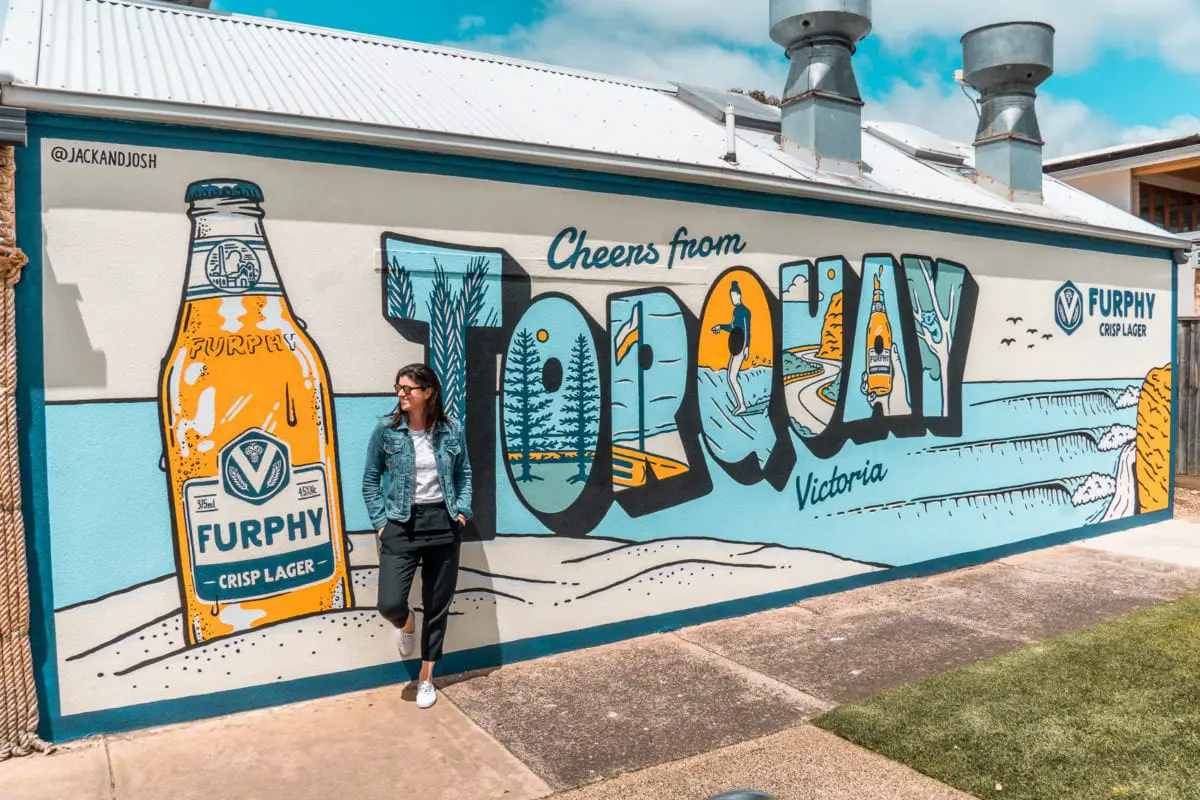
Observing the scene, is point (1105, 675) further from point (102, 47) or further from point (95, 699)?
point (102, 47)

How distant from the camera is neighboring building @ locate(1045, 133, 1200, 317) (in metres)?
16.7

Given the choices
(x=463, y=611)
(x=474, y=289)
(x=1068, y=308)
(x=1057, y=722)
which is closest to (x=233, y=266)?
(x=474, y=289)

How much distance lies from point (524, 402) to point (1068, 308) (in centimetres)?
606

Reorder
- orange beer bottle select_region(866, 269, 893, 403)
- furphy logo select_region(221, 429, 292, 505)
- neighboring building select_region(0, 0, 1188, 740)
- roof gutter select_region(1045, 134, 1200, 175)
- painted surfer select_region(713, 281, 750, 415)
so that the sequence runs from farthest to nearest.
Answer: roof gutter select_region(1045, 134, 1200, 175), orange beer bottle select_region(866, 269, 893, 403), painted surfer select_region(713, 281, 750, 415), furphy logo select_region(221, 429, 292, 505), neighboring building select_region(0, 0, 1188, 740)

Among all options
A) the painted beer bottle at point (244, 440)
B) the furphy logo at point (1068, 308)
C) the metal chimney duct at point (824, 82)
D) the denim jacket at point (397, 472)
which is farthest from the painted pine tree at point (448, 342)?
the furphy logo at point (1068, 308)

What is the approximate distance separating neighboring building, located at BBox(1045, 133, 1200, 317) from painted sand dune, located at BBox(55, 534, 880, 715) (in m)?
14.0

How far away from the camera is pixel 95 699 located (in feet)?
14.3

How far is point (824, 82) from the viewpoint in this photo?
782cm

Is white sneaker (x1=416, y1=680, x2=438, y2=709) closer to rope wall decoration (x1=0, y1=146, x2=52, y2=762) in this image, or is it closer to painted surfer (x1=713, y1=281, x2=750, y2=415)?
rope wall decoration (x1=0, y1=146, x2=52, y2=762)

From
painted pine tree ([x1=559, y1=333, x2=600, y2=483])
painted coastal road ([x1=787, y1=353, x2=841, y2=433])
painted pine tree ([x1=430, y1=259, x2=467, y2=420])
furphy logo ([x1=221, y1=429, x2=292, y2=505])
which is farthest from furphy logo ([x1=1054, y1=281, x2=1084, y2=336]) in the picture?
furphy logo ([x1=221, y1=429, x2=292, y2=505])

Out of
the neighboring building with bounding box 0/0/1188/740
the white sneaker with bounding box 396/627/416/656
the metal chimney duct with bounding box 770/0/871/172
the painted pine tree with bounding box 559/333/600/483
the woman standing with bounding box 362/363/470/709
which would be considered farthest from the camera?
the metal chimney duct with bounding box 770/0/871/172

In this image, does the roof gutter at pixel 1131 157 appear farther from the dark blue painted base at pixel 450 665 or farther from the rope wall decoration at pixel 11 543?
the rope wall decoration at pixel 11 543

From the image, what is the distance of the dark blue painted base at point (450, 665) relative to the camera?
173 inches

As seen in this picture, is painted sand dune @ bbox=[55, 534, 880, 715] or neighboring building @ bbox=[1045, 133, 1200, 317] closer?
painted sand dune @ bbox=[55, 534, 880, 715]
